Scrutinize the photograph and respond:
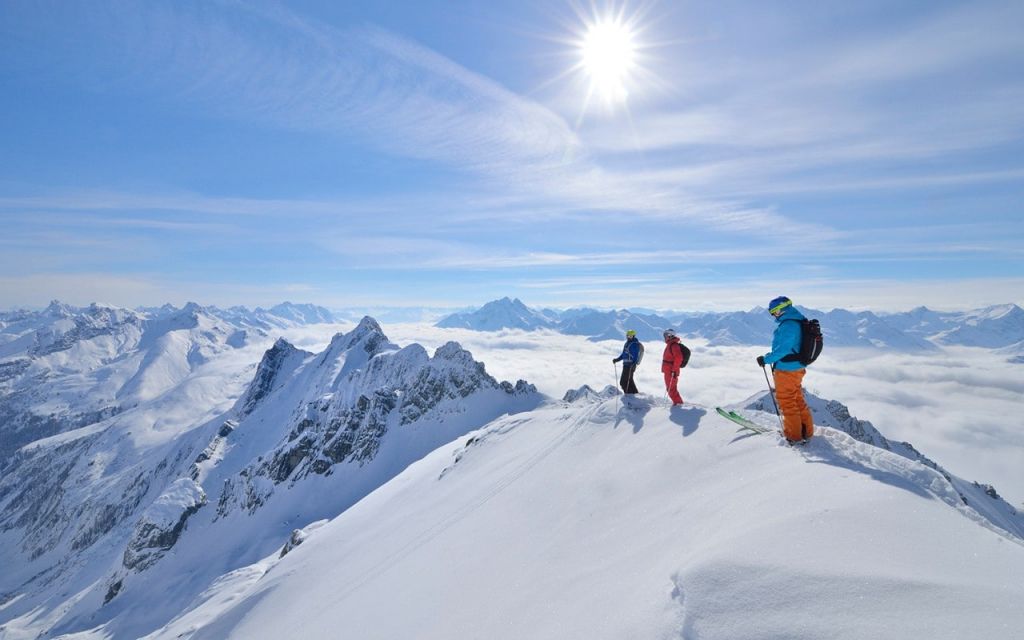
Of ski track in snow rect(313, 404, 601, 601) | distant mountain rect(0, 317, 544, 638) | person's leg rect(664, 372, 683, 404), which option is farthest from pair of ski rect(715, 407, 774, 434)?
distant mountain rect(0, 317, 544, 638)

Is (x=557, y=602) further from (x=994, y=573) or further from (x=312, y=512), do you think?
(x=312, y=512)

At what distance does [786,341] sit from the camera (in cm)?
941

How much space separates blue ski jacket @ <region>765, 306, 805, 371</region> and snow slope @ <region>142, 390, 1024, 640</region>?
1536 mm

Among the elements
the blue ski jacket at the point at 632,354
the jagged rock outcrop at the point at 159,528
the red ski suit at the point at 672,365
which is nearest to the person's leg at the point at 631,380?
the blue ski jacket at the point at 632,354

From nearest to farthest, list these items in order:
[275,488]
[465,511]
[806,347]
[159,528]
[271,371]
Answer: [806,347] < [465,511] < [275,488] < [159,528] < [271,371]

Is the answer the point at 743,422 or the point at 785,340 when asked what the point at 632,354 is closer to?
the point at 743,422

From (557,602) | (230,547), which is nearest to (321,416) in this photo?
A: (230,547)

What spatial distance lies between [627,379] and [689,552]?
427 inches

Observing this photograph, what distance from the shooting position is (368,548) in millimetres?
20266

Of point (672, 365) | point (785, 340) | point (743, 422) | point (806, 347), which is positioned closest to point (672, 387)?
point (672, 365)

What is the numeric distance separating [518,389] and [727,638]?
7342 centimetres

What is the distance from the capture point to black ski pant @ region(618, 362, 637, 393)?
1678 centimetres

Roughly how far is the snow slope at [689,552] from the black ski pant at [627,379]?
2.63ft

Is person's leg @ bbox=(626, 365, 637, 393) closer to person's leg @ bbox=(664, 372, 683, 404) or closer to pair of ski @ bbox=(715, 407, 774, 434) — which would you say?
person's leg @ bbox=(664, 372, 683, 404)
